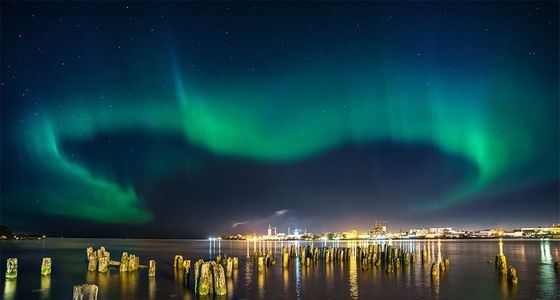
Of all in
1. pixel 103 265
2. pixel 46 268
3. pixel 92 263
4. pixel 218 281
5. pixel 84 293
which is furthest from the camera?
pixel 92 263

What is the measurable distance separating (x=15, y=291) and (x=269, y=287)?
14982 mm

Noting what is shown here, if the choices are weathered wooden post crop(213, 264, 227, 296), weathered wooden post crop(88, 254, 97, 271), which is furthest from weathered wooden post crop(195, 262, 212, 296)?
weathered wooden post crop(88, 254, 97, 271)

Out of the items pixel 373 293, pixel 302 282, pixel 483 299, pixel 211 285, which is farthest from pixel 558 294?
pixel 211 285

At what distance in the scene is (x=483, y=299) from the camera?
25047mm

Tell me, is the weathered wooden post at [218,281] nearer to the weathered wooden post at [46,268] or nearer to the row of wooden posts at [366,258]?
the row of wooden posts at [366,258]

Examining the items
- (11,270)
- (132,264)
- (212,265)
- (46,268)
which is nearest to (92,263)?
(46,268)

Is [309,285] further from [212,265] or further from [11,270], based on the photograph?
[11,270]

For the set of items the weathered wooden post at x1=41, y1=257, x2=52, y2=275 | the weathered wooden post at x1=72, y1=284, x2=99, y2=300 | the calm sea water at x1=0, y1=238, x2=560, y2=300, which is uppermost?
the weathered wooden post at x1=72, y1=284, x2=99, y2=300

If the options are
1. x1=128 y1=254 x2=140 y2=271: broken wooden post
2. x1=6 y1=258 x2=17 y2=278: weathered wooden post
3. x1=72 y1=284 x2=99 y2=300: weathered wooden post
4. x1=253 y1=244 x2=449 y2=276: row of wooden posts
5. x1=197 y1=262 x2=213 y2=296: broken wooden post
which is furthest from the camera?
x1=253 y1=244 x2=449 y2=276: row of wooden posts

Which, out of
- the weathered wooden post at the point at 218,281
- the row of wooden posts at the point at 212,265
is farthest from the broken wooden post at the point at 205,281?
the weathered wooden post at the point at 218,281

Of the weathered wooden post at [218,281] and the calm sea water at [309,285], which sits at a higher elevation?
the weathered wooden post at [218,281]

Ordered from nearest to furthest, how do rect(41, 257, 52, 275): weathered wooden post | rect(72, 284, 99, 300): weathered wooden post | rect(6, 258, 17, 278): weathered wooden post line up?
rect(72, 284, 99, 300): weathered wooden post
rect(6, 258, 17, 278): weathered wooden post
rect(41, 257, 52, 275): weathered wooden post

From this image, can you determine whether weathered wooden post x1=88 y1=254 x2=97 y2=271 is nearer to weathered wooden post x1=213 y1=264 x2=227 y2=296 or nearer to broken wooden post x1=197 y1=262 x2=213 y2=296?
broken wooden post x1=197 y1=262 x2=213 y2=296

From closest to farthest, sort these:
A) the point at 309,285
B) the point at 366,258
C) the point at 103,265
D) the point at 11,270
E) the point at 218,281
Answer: the point at 218,281 < the point at 309,285 < the point at 11,270 < the point at 103,265 < the point at 366,258
